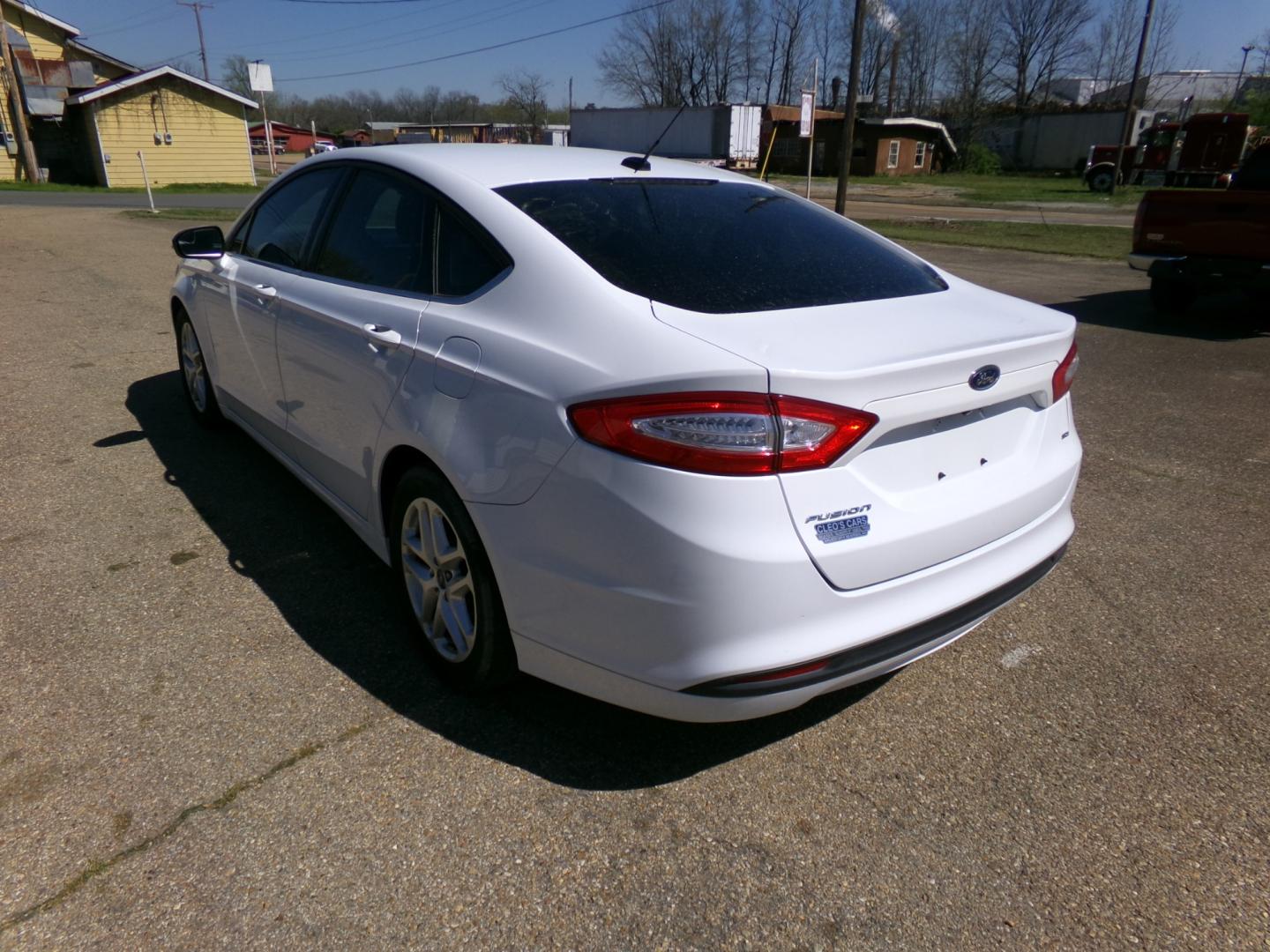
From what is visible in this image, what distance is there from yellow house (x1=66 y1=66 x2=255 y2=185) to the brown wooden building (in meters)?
28.1

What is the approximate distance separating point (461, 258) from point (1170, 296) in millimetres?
9695

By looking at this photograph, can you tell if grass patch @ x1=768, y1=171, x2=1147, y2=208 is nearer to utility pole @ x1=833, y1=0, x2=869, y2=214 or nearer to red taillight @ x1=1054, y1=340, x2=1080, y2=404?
utility pole @ x1=833, y1=0, x2=869, y2=214

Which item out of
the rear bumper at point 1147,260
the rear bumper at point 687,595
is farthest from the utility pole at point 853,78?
the rear bumper at point 687,595

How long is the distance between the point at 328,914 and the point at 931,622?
160cm

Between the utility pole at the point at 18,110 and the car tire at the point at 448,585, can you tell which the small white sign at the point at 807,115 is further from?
the utility pole at the point at 18,110

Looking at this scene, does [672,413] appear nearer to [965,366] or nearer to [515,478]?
[515,478]

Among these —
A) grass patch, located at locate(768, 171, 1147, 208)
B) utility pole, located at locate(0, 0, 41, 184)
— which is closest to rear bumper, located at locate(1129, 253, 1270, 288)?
grass patch, located at locate(768, 171, 1147, 208)

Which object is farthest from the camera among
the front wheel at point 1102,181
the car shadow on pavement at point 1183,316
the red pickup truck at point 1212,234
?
the front wheel at point 1102,181

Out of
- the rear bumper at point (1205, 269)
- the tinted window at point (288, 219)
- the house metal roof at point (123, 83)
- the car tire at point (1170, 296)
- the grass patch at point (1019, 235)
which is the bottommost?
the grass patch at point (1019, 235)

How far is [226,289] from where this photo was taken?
4.23 meters

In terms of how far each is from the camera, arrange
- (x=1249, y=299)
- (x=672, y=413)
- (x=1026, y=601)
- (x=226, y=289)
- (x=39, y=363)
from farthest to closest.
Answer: (x=1249, y=299) → (x=39, y=363) → (x=226, y=289) → (x=1026, y=601) → (x=672, y=413)

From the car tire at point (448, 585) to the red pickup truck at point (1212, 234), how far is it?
874cm

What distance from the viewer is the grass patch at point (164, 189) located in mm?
31047

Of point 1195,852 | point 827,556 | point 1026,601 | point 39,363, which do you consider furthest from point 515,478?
point 39,363
